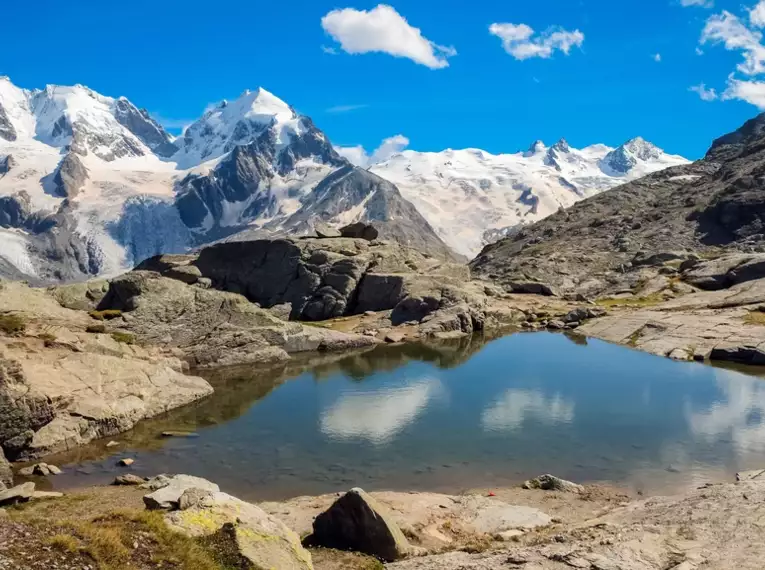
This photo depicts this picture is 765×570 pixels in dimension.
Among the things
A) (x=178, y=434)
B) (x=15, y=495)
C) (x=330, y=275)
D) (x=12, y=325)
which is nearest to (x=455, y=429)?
(x=178, y=434)

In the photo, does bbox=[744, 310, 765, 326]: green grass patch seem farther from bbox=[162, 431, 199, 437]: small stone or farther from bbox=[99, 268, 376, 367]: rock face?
bbox=[162, 431, 199, 437]: small stone

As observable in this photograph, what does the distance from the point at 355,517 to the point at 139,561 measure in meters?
9.14

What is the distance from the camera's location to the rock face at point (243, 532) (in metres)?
17.1

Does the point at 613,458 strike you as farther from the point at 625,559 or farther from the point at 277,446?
the point at 277,446

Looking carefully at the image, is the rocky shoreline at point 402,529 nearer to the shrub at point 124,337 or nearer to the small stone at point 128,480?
the small stone at point 128,480

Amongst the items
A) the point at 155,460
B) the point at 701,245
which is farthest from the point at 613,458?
the point at 701,245

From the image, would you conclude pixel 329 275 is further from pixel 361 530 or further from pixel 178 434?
pixel 361 530

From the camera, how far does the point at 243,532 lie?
17.7 meters

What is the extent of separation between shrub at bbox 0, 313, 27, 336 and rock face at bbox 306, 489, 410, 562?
3552cm

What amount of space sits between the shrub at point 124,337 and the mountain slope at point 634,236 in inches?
3144

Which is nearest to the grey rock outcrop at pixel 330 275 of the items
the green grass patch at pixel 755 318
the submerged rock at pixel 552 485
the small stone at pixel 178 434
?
the green grass patch at pixel 755 318

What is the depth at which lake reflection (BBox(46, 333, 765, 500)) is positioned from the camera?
112 feet

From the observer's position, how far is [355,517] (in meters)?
23.0

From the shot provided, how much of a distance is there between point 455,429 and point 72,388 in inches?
1039
